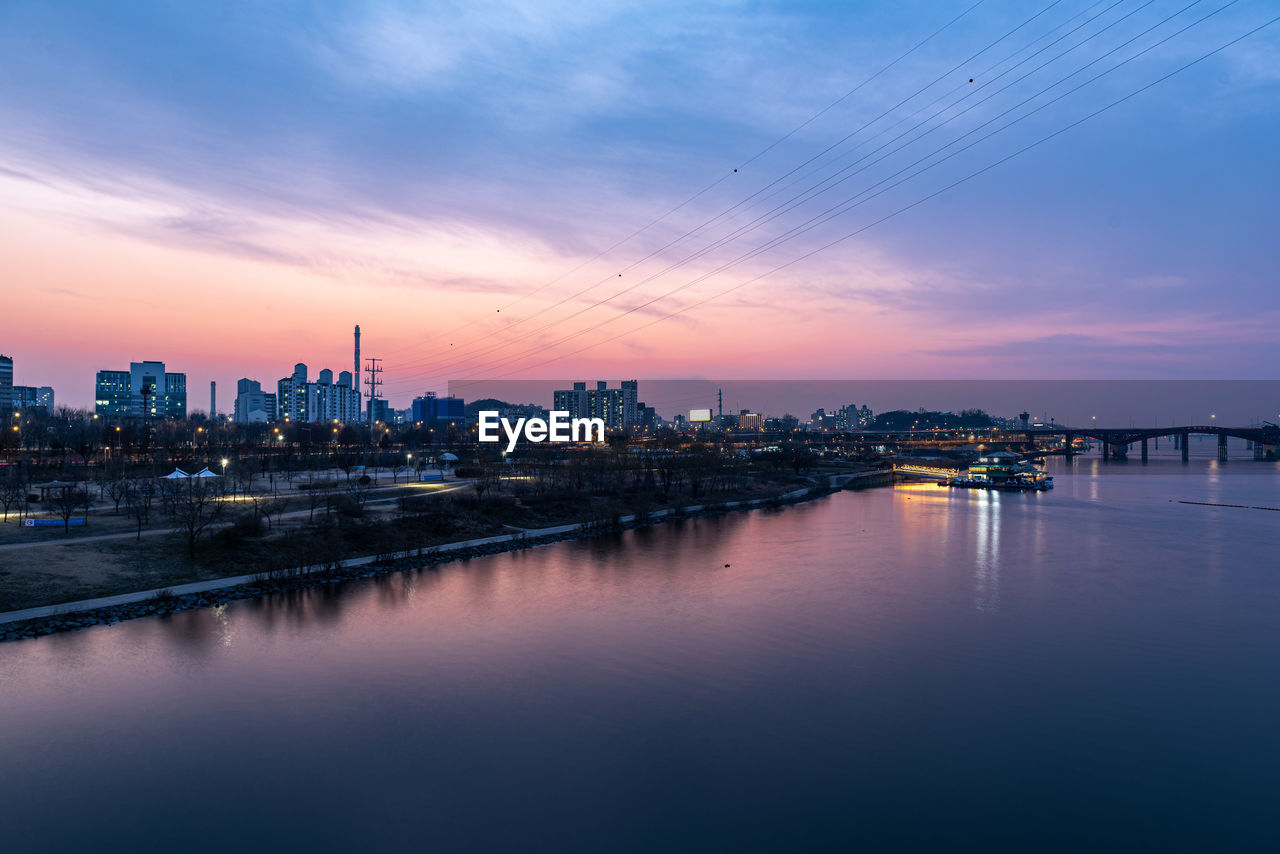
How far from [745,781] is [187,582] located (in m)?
19.4

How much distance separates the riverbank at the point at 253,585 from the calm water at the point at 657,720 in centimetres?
81

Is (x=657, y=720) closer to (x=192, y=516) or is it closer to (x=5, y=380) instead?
(x=192, y=516)

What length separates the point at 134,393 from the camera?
180375mm

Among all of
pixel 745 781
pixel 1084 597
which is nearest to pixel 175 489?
pixel 745 781

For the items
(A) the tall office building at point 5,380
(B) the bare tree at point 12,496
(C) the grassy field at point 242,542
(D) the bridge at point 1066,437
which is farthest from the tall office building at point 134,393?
(C) the grassy field at point 242,542

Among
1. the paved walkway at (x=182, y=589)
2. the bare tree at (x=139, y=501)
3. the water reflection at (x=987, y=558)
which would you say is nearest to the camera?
the paved walkway at (x=182, y=589)

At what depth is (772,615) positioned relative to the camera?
22.7m

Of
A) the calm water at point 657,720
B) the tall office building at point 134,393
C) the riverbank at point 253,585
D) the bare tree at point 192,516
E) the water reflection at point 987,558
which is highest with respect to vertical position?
the tall office building at point 134,393

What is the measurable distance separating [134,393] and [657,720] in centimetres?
20782

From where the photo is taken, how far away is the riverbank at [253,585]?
747 inches

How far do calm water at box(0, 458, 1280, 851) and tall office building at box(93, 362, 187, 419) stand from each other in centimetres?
18229

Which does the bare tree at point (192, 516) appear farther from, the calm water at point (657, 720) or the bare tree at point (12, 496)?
the bare tree at point (12, 496)

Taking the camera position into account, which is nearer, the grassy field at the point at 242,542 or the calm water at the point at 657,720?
the calm water at the point at 657,720

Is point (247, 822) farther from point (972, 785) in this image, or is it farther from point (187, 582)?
point (187, 582)
